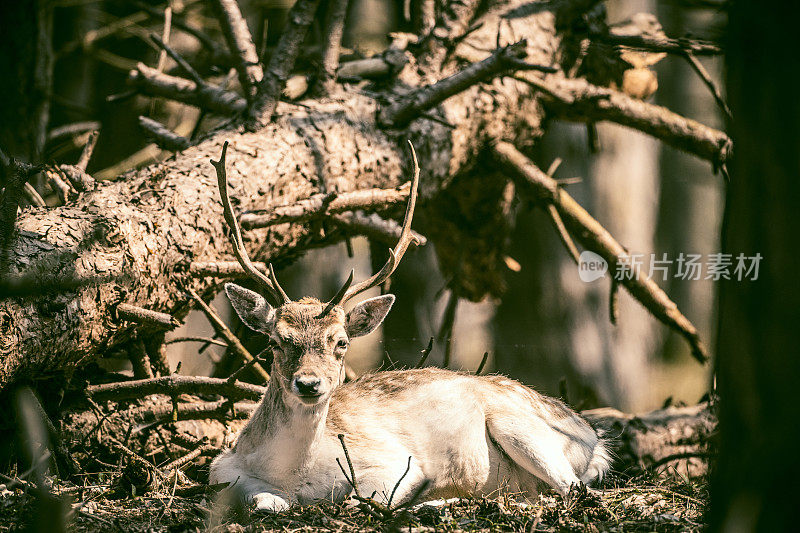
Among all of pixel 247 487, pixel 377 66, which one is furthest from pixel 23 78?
pixel 247 487

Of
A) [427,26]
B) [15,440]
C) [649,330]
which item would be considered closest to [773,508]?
[15,440]

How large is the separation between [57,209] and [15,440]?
51.7 inches

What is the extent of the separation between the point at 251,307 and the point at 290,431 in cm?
74

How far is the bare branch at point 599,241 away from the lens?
22.0 ft

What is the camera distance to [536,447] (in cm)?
460

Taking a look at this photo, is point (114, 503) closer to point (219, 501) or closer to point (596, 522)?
point (219, 501)

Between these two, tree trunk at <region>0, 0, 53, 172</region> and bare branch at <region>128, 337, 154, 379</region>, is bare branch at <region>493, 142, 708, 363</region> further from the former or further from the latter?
tree trunk at <region>0, 0, 53, 172</region>

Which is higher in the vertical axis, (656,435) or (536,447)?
(536,447)


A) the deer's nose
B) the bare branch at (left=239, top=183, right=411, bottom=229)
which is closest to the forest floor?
the deer's nose

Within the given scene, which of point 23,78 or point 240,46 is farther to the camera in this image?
point 23,78

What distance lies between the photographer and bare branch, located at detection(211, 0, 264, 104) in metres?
5.74

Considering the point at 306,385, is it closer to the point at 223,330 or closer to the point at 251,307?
the point at 251,307

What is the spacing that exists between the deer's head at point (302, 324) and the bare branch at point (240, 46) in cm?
162

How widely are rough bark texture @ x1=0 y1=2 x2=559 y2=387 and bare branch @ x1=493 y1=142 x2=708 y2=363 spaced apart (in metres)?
0.40
